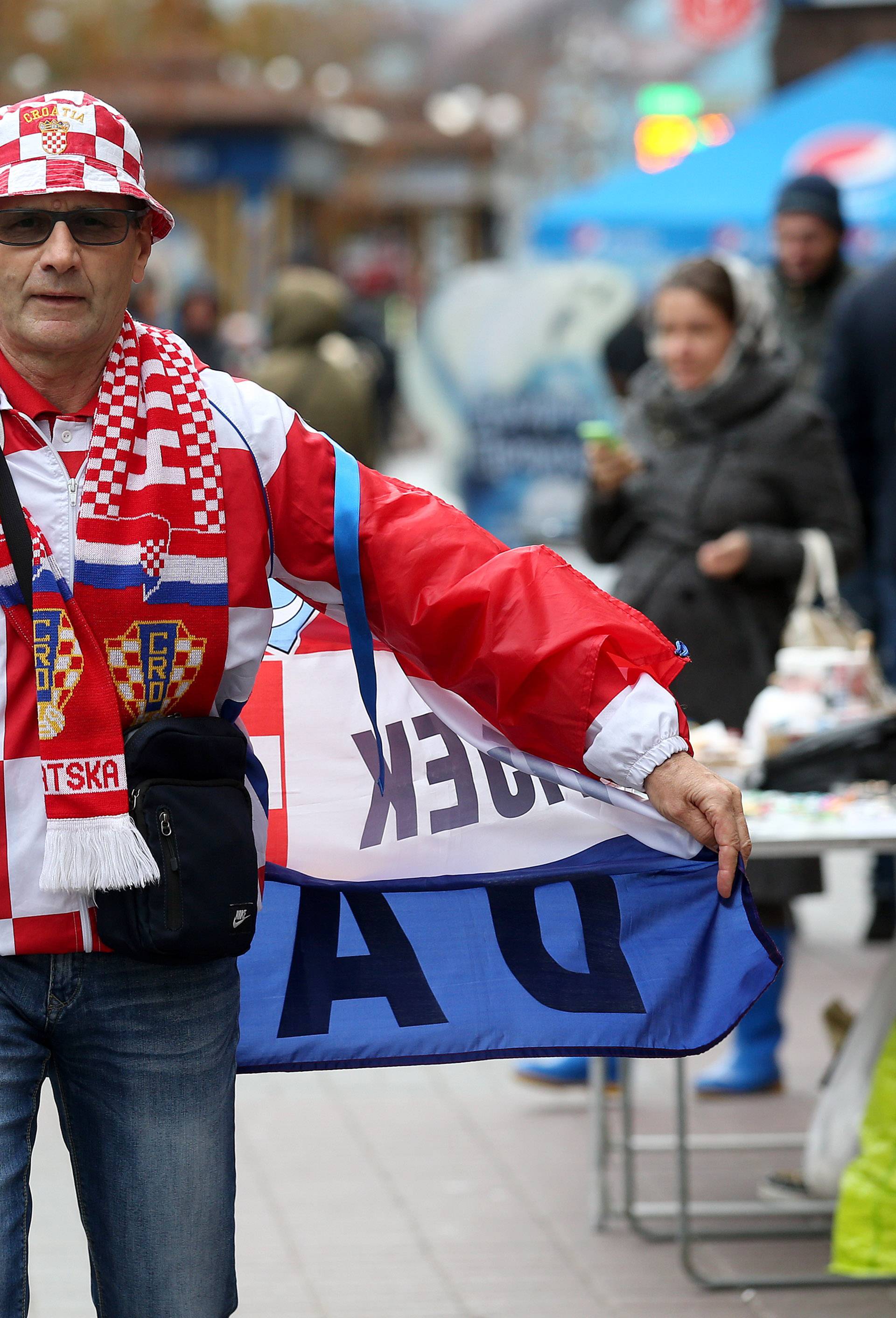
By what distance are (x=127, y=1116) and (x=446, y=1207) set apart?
84.9 inches

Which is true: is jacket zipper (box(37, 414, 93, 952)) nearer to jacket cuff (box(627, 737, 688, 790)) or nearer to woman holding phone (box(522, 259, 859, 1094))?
jacket cuff (box(627, 737, 688, 790))

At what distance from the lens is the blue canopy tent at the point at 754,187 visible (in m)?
10.6

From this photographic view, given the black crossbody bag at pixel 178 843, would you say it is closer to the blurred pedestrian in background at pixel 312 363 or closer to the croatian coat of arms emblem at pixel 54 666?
the croatian coat of arms emblem at pixel 54 666

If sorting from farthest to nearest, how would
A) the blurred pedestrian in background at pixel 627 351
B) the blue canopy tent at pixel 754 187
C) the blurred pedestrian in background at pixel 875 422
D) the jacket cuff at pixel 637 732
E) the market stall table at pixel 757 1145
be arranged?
1. the blue canopy tent at pixel 754 187
2. the blurred pedestrian in background at pixel 627 351
3. the blurred pedestrian in background at pixel 875 422
4. the market stall table at pixel 757 1145
5. the jacket cuff at pixel 637 732

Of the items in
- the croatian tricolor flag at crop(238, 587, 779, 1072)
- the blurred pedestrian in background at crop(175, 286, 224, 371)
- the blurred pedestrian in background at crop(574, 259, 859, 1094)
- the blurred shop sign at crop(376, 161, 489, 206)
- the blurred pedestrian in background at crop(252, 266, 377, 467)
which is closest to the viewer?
the croatian tricolor flag at crop(238, 587, 779, 1072)

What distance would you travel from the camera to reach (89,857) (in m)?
2.14

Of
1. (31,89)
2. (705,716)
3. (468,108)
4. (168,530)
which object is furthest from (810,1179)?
(468,108)

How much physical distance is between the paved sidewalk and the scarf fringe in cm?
187

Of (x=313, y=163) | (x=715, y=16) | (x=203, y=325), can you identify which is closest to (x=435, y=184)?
(x=313, y=163)

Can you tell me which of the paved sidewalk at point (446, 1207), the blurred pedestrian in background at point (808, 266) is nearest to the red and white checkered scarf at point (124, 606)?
the paved sidewalk at point (446, 1207)

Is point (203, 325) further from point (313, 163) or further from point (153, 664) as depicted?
point (313, 163)

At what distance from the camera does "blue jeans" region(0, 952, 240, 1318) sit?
7.25ft

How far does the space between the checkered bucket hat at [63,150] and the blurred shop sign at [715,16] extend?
23518mm

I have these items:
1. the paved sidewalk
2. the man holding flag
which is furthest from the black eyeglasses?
the paved sidewalk
